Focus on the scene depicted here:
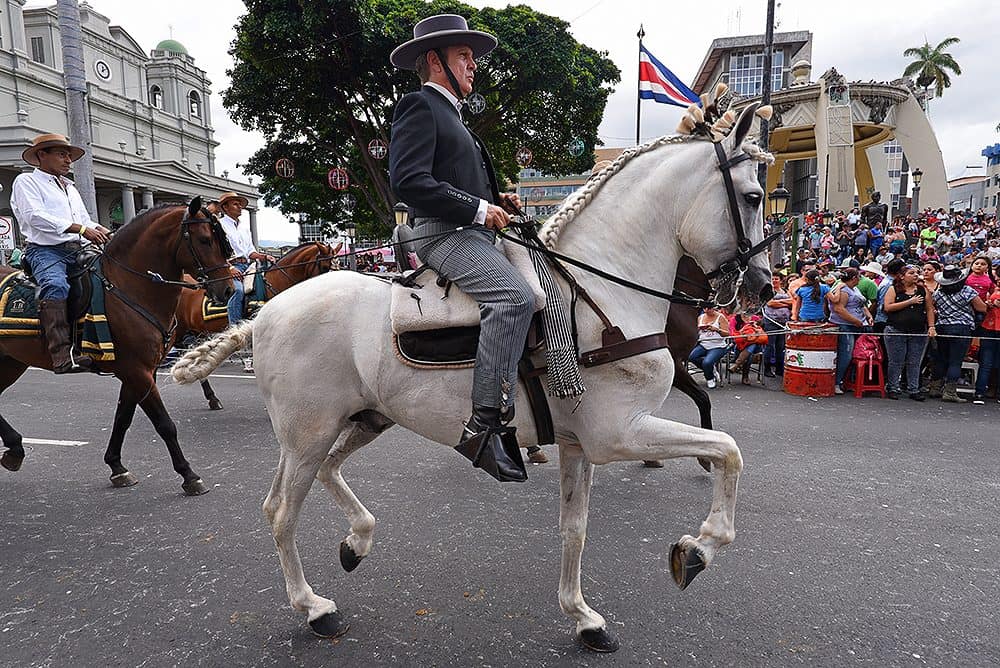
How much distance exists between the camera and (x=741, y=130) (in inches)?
104

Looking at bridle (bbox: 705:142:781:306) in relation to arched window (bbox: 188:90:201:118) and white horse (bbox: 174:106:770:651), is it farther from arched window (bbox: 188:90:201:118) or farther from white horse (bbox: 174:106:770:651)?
arched window (bbox: 188:90:201:118)

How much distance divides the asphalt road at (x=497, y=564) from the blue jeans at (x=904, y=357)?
8.90ft

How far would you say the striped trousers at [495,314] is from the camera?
2475 millimetres

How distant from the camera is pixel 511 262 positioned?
108 inches

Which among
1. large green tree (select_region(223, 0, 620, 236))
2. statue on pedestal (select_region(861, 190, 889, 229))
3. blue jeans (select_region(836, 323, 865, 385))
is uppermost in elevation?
large green tree (select_region(223, 0, 620, 236))

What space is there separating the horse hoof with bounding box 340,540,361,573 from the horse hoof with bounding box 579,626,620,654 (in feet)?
4.34

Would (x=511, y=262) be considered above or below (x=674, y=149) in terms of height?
below

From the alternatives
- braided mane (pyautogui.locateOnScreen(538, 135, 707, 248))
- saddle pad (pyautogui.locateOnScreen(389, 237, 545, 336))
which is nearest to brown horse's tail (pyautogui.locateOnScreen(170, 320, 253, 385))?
saddle pad (pyautogui.locateOnScreen(389, 237, 545, 336))

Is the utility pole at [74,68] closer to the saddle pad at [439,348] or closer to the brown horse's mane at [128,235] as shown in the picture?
the brown horse's mane at [128,235]

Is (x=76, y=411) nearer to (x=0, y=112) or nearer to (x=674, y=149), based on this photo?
(x=674, y=149)

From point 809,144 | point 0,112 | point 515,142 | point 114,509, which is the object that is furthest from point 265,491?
point 0,112

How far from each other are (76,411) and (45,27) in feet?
190

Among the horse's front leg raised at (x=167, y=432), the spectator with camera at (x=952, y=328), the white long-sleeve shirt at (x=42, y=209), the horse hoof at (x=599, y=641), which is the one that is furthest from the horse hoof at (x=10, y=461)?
the spectator with camera at (x=952, y=328)

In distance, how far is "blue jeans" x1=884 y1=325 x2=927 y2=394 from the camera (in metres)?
8.49
